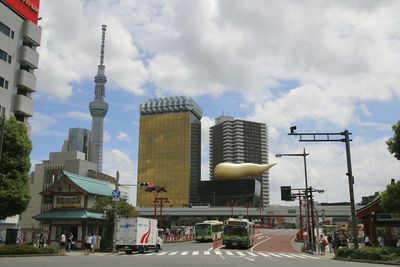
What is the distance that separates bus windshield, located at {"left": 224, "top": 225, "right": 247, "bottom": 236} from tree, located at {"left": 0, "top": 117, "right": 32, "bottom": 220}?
2232 cm

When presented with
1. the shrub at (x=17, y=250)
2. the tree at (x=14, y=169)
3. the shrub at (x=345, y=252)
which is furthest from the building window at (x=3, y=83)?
the shrub at (x=345, y=252)

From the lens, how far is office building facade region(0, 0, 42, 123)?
5406 cm

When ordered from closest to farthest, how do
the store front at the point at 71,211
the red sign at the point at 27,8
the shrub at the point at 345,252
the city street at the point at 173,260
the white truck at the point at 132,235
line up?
1. the city street at the point at 173,260
2. the shrub at the point at 345,252
3. the white truck at the point at 132,235
4. the store front at the point at 71,211
5. the red sign at the point at 27,8

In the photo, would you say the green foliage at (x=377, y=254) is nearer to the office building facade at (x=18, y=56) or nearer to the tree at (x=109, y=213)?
the tree at (x=109, y=213)

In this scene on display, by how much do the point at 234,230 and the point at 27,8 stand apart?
41.1 m

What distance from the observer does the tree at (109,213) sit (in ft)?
131

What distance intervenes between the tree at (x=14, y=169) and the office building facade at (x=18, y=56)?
22853mm

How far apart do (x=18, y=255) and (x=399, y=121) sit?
2730 centimetres

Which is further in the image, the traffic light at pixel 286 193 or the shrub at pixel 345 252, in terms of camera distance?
the traffic light at pixel 286 193

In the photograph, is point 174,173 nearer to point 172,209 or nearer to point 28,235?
point 172,209

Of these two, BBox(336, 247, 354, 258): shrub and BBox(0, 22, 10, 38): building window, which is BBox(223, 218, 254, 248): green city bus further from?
BBox(0, 22, 10, 38): building window

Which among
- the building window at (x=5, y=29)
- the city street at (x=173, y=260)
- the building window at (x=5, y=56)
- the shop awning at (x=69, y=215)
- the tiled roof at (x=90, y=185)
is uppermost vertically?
the building window at (x=5, y=29)

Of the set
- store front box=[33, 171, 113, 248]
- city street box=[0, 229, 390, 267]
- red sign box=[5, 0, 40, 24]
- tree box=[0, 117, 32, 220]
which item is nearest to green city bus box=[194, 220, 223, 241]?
store front box=[33, 171, 113, 248]

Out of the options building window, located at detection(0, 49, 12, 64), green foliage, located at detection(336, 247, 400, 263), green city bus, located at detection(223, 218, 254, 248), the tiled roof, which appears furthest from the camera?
building window, located at detection(0, 49, 12, 64)
